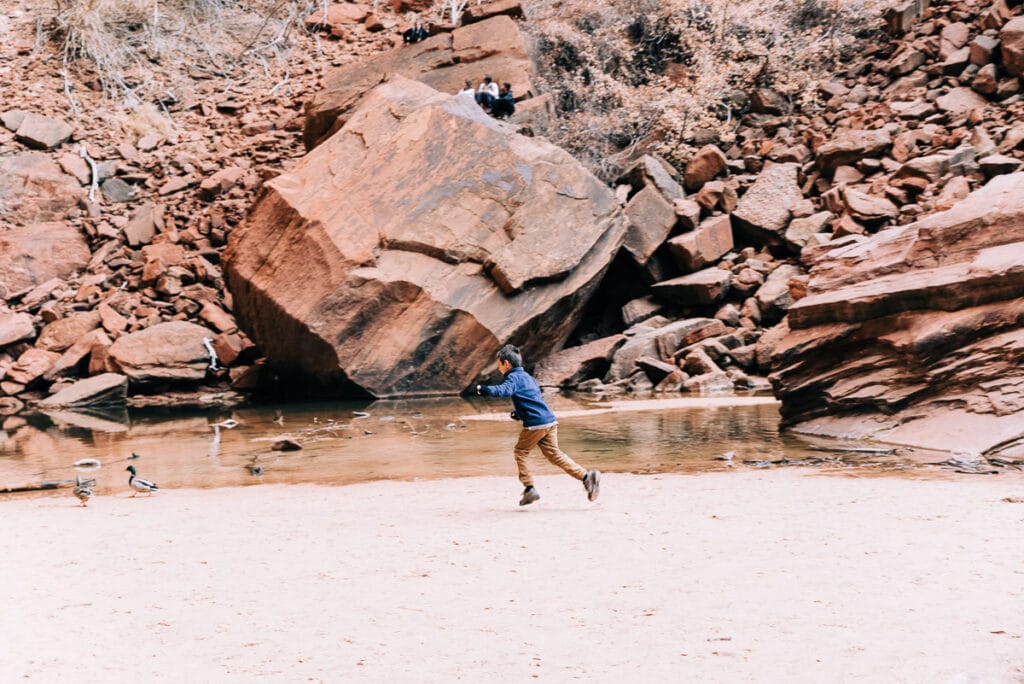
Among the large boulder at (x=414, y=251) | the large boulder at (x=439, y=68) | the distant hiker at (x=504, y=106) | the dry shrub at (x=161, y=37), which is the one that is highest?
the dry shrub at (x=161, y=37)

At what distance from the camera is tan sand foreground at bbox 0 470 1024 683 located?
13.4 feet

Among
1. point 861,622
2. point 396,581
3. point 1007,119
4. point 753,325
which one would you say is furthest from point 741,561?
point 1007,119

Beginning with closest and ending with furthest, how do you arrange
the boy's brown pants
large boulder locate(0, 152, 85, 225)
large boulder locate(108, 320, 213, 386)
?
the boy's brown pants, large boulder locate(108, 320, 213, 386), large boulder locate(0, 152, 85, 225)

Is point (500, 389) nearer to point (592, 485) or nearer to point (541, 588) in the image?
point (592, 485)

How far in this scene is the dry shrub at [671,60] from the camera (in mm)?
24766

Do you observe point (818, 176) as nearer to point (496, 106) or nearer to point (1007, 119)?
point (1007, 119)

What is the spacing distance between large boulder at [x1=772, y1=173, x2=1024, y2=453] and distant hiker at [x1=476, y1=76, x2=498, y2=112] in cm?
1306

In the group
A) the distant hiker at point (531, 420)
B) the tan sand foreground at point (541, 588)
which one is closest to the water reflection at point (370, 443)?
the tan sand foreground at point (541, 588)

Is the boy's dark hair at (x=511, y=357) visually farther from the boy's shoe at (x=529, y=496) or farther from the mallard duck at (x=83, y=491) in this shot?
the mallard duck at (x=83, y=491)

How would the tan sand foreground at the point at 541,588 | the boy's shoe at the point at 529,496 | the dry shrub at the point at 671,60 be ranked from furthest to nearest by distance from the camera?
1. the dry shrub at the point at 671,60
2. the boy's shoe at the point at 529,496
3. the tan sand foreground at the point at 541,588

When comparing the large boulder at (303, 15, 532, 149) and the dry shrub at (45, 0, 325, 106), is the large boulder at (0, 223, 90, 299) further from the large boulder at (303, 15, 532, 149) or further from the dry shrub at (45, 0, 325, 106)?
the dry shrub at (45, 0, 325, 106)

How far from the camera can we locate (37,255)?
23266 mm

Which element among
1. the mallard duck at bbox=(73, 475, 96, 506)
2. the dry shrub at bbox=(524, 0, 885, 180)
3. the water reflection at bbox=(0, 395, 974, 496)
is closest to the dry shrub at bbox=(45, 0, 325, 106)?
the dry shrub at bbox=(524, 0, 885, 180)

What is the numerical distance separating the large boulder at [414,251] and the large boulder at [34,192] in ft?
33.1
